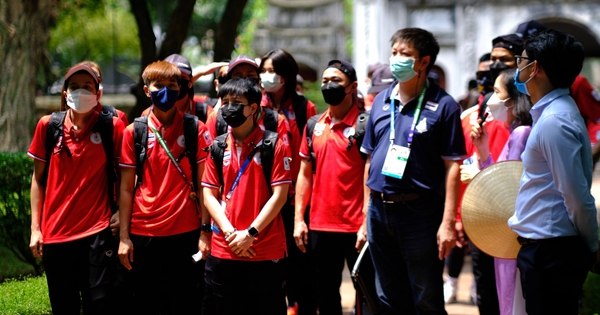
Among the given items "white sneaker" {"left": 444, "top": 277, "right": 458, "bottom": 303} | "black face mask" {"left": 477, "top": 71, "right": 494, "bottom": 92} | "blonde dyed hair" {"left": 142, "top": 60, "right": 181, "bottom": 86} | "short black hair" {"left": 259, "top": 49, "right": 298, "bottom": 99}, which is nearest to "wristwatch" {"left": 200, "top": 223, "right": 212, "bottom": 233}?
"blonde dyed hair" {"left": 142, "top": 60, "right": 181, "bottom": 86}

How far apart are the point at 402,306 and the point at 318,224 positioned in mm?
1030

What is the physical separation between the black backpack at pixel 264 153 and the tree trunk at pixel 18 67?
4685 mm

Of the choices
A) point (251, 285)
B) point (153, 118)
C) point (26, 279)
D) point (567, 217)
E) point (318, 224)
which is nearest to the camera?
point (567, 217)

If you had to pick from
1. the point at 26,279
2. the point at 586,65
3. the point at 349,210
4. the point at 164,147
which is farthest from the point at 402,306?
the point at 586,65

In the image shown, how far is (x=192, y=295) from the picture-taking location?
20.0 feet

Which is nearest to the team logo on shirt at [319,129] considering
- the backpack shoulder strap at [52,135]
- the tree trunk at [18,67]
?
the backpack shoulder strap at [52,135]

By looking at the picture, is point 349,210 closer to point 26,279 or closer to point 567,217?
point 567,217

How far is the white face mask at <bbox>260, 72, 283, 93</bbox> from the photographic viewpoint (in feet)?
22.3

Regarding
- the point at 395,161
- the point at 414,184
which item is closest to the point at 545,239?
the point at 414,184

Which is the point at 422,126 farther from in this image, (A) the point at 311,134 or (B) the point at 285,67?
(B) the point at 285,67

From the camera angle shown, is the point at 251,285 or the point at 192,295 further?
the point at 192,295

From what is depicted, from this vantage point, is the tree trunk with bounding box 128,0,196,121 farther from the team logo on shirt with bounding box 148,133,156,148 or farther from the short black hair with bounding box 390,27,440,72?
the short black hair with bounding box 390,27,440,72

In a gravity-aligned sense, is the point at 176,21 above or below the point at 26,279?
above

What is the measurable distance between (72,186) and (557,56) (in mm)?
3445
